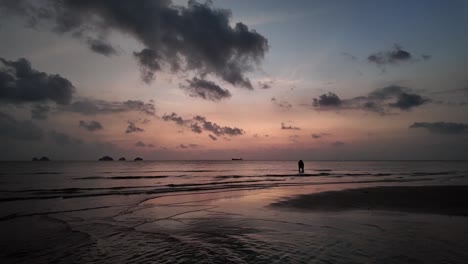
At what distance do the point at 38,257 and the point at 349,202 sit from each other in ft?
55.3

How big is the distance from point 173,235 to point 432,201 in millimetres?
17210

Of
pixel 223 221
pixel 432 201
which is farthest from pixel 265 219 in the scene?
pixel 432 201

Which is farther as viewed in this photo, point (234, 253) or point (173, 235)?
point (173, 235)

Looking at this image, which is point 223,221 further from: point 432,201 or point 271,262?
point 432,201

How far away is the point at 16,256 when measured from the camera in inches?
335

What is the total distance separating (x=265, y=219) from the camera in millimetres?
13672

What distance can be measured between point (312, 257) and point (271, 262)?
46.1 inches

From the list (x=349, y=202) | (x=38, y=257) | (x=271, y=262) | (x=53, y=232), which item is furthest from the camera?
(x=349, y=202)

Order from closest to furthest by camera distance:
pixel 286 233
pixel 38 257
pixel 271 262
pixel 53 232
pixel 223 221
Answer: pixel 271 262 → pixel 38 257 → pixel 286 233 → pixel 53 232 → pixel 223 221

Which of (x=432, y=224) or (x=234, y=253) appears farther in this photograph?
(x=432, y=224)

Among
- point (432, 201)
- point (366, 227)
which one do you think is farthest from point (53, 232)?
point (432, 201)

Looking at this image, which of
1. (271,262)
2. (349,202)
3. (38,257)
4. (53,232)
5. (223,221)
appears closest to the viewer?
(271,262)

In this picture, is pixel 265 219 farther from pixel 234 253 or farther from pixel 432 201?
pixel 432 201

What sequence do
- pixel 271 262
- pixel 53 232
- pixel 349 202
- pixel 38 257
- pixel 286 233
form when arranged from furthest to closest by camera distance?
pixel 349 202 → pixel 53 232 → pixel 286 233 → pixel 38 257 → pixel 271 262
